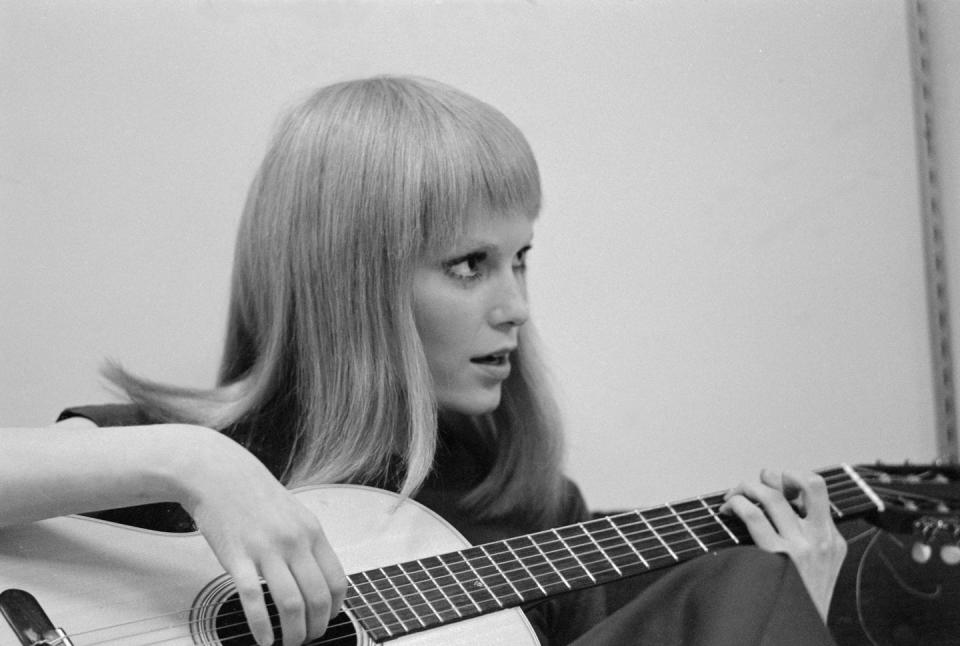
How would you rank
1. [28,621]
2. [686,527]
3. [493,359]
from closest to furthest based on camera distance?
[28,621] → [686,527] → [493,359]

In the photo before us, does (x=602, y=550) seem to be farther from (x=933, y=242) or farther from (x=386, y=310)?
(x=933, y=242)

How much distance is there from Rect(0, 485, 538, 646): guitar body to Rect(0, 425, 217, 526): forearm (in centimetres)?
3

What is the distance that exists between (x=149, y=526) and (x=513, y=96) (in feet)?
2.00

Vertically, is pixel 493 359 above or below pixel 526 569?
above

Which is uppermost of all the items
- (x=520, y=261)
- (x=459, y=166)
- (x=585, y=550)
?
(x=459, y=166)

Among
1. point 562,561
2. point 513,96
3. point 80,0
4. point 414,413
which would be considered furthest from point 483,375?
point 80,0

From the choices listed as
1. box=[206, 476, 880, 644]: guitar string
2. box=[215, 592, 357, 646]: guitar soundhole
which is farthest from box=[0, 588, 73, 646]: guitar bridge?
box=[206, 476, 880, 644]: guitar string

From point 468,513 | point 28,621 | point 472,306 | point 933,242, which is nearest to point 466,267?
point 472,306

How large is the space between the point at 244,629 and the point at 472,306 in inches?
14.3

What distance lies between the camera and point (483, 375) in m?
0.98

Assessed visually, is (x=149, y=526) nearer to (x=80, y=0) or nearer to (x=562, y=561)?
(x=562, y=561)

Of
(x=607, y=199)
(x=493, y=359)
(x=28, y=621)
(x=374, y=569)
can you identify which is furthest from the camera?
(x=607, y=199)

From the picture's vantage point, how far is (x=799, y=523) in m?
0.90

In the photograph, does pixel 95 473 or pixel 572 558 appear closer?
pixel 95 473
